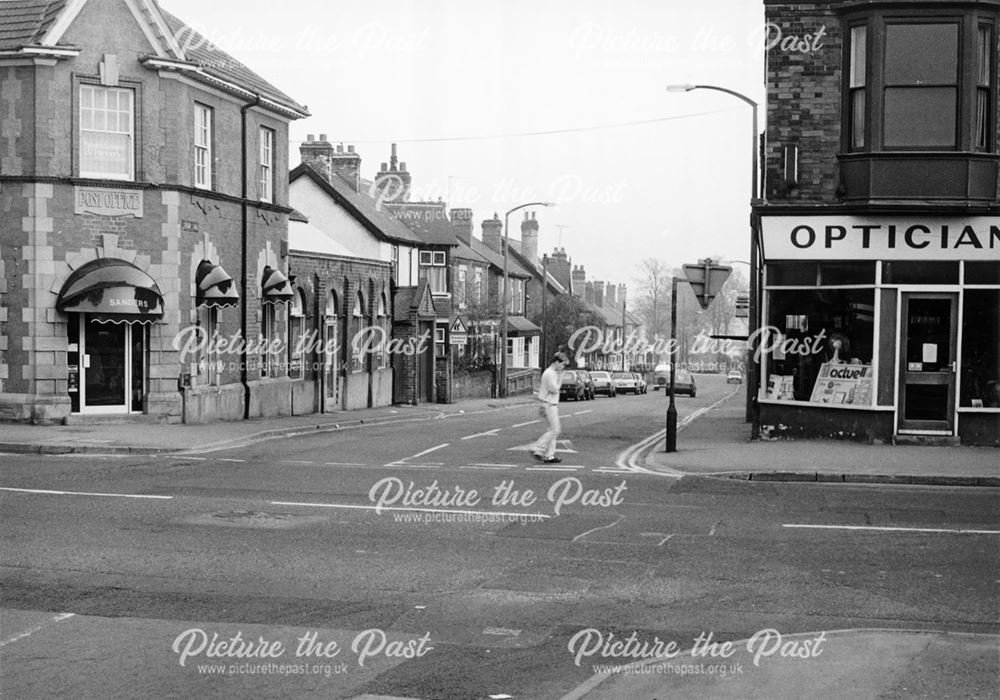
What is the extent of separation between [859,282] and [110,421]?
644 inches

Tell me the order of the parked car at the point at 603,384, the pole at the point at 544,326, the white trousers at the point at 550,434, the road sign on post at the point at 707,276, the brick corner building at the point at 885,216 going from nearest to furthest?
the white trousers at the point at 550,434 → the brick corner building at the point at 885,216 → the road sign on post at the point at 707,276 → the parked car at the point at 603,384 → the pole at the point at 544,326

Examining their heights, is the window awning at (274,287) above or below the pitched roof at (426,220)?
below

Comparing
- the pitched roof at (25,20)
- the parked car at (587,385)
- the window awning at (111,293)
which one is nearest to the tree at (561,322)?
the parked car at (587,385)

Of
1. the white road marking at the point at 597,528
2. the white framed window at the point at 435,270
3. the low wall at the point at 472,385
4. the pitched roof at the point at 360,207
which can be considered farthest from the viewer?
the low wall at the point at 472,385

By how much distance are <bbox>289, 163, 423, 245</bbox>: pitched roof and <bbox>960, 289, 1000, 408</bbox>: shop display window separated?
Result: 2892cm

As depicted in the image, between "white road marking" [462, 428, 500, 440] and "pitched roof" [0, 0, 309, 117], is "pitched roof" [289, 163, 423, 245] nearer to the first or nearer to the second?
"pitched roof" [0, 0, 309, 117]

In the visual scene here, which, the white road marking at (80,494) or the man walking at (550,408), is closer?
the white road marking at (80,494)

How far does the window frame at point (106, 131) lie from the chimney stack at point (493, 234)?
57.8 m

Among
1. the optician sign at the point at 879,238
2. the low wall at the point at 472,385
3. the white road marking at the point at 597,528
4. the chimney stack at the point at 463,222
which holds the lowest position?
the low wall at the point at 472,385

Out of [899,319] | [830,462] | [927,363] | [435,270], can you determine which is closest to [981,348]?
[927,363]

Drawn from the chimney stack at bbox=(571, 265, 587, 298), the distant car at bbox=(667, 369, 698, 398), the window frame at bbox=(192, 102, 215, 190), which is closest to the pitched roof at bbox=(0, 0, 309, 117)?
the window frame at bbox=(192, 102, 215, 190)

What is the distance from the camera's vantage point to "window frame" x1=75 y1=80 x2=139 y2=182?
25.4 meters

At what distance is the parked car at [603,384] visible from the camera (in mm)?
65688

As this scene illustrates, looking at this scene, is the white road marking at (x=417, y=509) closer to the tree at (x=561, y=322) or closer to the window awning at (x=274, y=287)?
the window awning at (x=274, y=287)
